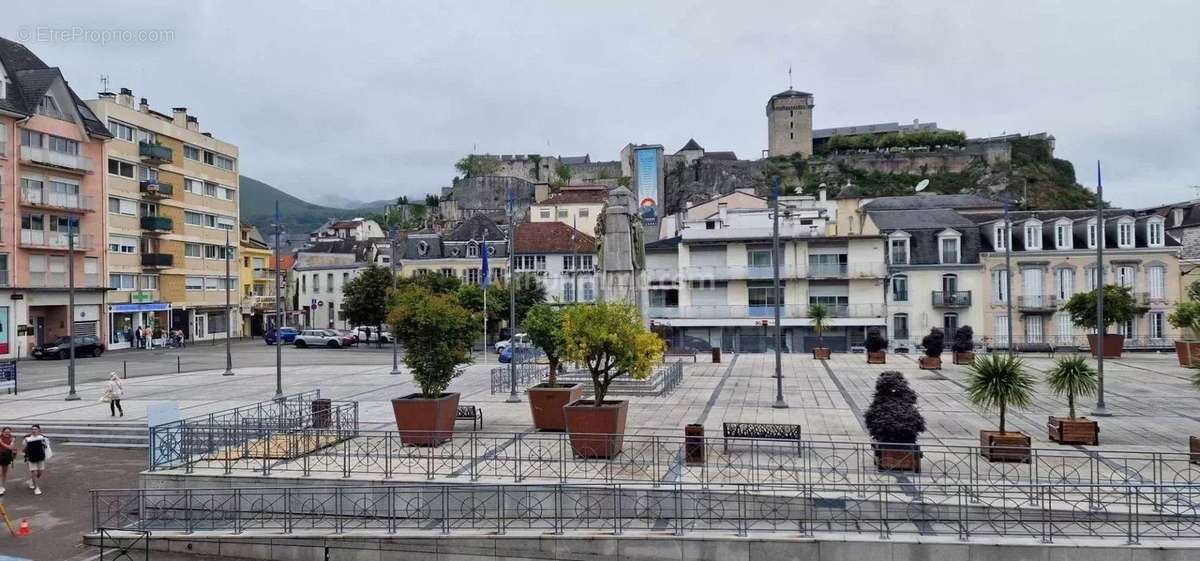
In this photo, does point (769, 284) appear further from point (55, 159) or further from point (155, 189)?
point (55, 159)

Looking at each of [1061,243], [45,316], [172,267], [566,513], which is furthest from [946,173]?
[566,513]

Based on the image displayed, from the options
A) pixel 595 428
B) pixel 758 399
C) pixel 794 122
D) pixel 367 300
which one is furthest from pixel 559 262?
pixel 794 122

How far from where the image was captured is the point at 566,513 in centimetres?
1204

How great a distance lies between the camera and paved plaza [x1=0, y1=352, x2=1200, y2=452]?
17.6m

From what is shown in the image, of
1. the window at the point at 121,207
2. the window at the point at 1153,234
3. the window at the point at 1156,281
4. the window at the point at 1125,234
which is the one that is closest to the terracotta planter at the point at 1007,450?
the window at the point at 1156,281

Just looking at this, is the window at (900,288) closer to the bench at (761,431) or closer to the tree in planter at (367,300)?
the tree in planter at (367,300)

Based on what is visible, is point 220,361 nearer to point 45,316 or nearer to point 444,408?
point 45,316

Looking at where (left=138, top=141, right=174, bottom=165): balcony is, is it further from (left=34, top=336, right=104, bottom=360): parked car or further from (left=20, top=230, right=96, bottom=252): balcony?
(left=34, top=336, right=104, bottom=360): parked car

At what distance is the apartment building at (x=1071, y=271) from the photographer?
148 ft

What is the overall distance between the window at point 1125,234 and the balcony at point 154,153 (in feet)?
201

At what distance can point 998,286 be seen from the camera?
153 ft

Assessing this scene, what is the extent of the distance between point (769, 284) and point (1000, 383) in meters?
34.6

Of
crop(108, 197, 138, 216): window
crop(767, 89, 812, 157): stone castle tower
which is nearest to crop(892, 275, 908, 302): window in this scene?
crop(108, 197, 138, 216): window

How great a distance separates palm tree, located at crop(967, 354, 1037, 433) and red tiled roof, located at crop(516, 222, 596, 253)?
4844 cm
